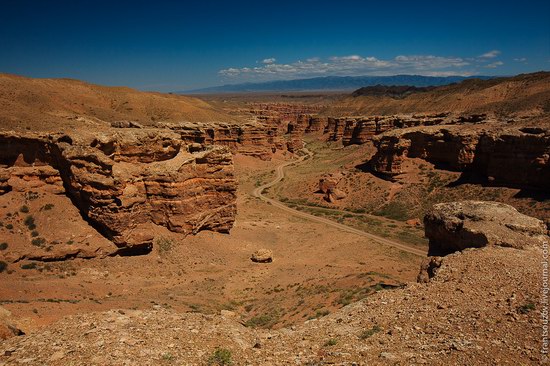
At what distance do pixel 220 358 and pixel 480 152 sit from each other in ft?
157

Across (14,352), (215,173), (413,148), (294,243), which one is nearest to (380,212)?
(413,148)

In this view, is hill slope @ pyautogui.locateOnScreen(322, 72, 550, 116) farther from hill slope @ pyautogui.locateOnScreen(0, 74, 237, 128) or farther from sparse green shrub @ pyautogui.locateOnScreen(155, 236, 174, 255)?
sparse green shrub @ pyautogui.locateOnScreen(155, 236, 174, 255)

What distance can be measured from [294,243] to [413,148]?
30675mm

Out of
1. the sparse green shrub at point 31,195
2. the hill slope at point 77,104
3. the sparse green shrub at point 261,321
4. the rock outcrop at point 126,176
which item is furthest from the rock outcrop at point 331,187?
the sparse green shrub at point 31,195

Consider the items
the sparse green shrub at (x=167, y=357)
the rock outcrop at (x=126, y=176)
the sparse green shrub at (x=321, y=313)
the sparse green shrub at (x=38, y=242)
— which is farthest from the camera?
the rock outcrop at (x=126, y=176)

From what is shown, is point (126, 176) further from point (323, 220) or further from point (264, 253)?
point (323, 220)

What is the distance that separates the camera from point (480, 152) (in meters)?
48.1

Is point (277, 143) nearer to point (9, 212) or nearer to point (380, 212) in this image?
point (380, 212)

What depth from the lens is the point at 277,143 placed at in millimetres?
97062

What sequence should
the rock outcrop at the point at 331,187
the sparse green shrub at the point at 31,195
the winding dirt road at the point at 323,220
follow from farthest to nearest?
the rock outcrop at the point at 331,187 < the winding dirt road at the point at 323,220 < the sparse green shrub at the point at 31,195

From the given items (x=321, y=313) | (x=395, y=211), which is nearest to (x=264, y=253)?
(x=321, y=313)

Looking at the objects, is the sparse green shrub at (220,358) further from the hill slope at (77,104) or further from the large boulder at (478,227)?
the hill slope at (77,104)

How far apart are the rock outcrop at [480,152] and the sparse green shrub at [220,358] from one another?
43.1 m

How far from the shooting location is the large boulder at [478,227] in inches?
700
